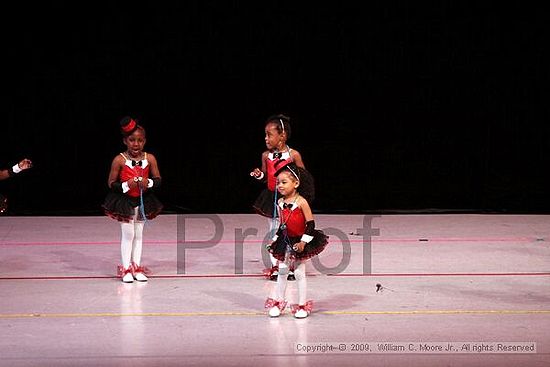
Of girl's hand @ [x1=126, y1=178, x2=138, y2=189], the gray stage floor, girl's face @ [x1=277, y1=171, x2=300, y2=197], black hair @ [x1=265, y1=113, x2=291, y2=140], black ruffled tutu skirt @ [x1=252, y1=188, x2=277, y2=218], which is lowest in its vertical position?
the gray stage floor

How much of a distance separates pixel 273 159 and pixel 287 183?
1.09 meters

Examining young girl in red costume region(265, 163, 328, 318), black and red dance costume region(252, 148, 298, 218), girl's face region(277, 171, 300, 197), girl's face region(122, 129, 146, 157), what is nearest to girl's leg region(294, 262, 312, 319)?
young girl in red costume region(265, 163, 328, 318)

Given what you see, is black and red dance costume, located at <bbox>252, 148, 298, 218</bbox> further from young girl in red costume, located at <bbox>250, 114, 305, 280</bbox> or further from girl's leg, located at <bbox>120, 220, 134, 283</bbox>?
girl's leg, located at <bbox>120, 220, 134, 283</bbox>

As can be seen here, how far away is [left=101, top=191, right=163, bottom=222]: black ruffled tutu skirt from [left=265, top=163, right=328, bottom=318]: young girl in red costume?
1252 millimetres

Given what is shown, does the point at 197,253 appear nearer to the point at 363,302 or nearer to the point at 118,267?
the point at 118,267

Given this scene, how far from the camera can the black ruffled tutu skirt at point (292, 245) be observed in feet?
18.4

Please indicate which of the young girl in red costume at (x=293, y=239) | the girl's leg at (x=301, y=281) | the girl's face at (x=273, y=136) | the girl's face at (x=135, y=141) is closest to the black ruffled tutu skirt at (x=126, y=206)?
the girl's face at (x=135, y=141)

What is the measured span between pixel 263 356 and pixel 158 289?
166cm

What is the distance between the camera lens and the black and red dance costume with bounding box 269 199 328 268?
5629 mm

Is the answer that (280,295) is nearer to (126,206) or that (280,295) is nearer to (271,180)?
(271,180)

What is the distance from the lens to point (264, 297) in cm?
612

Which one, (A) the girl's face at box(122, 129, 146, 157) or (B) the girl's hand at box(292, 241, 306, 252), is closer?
(B) the girl's hand at box(292, 241, 306, 252)

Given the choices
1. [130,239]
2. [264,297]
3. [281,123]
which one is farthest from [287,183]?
[130,239]

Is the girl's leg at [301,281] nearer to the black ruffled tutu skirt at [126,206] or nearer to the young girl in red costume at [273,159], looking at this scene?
the young girl in red costume at [273,159]
